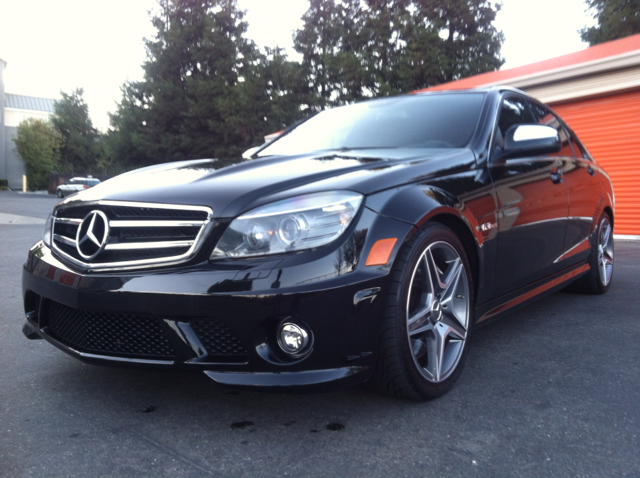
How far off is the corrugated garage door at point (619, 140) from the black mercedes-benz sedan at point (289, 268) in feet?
24.0

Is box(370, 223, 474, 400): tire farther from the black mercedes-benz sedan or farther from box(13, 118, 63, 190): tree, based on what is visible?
box(13, 118, 63, 190): tree

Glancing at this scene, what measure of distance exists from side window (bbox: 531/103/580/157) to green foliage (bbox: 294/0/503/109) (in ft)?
87.8

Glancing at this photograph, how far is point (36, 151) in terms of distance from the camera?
178ft

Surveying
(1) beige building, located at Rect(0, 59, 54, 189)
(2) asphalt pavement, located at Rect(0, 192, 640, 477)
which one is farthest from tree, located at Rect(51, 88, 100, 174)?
(2) asphalt pavement, located at Rect(0, 192, 640, 477)

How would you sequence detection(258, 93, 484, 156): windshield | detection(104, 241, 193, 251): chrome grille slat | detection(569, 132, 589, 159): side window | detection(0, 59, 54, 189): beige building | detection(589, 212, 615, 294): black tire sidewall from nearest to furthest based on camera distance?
detection(104, 241, 193, 251): chrome grille slat → detection(258, 93, 484, 156): windshield → detection(569, 132, 589, 159): side window → detection(589, 212, 615, 294): black tire sidewall → detection(0, 59, 54, 189): beige building

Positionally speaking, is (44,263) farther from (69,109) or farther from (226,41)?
(69,109)

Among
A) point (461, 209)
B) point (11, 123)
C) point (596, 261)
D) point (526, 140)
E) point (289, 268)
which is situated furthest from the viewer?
point (11, 123)

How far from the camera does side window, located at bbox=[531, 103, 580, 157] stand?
13.5ft

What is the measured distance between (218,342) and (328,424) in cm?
53

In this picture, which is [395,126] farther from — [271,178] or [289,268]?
[289,268]

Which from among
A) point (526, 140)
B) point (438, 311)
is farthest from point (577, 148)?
point (438, 311)

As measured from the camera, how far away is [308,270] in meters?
2.10

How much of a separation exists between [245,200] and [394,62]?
1242 inches

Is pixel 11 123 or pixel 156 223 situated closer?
pixel 156 223
